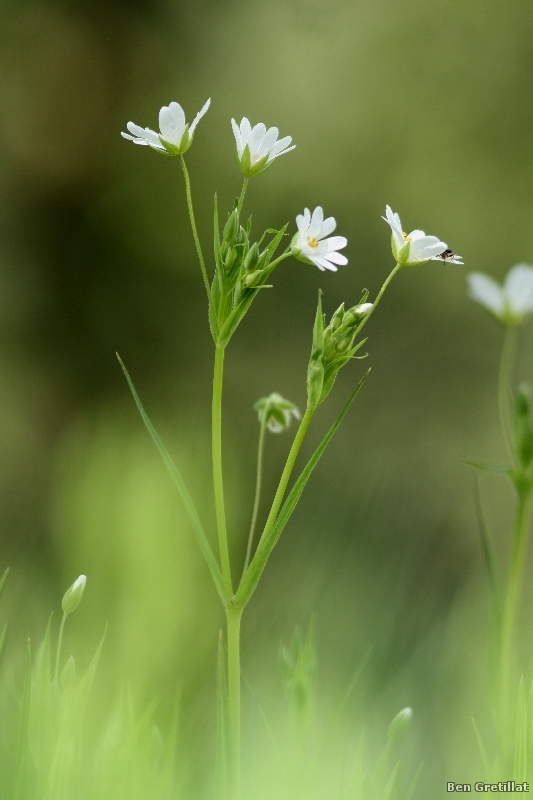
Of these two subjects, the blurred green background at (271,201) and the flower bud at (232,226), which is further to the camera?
the blurred green background at (271,201)

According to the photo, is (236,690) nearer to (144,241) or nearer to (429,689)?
(429,689)

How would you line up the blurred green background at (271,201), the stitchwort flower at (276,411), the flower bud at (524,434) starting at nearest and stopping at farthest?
the flower bud at (524,434)
the stitchwort flower at (276,411)
the blurred green background at (271,201)

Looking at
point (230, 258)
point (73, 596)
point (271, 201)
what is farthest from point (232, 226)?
Result: point (271, 201)

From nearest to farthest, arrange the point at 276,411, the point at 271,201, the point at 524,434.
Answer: the point at 524,434
the point at 276,411
the point at 271,201

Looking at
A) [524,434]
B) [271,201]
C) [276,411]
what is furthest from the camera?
[271,201]

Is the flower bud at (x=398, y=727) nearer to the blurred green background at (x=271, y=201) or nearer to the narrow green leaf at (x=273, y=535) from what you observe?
the narrow green leaf at (x=273, y=535)

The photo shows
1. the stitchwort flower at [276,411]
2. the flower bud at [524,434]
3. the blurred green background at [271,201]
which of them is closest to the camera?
the flower bud at [524,434]

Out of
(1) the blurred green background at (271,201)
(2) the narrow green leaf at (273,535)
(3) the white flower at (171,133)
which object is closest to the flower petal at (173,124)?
(3) the white flower at (171,133)

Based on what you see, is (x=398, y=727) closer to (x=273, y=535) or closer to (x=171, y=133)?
(x=273, y=535)
